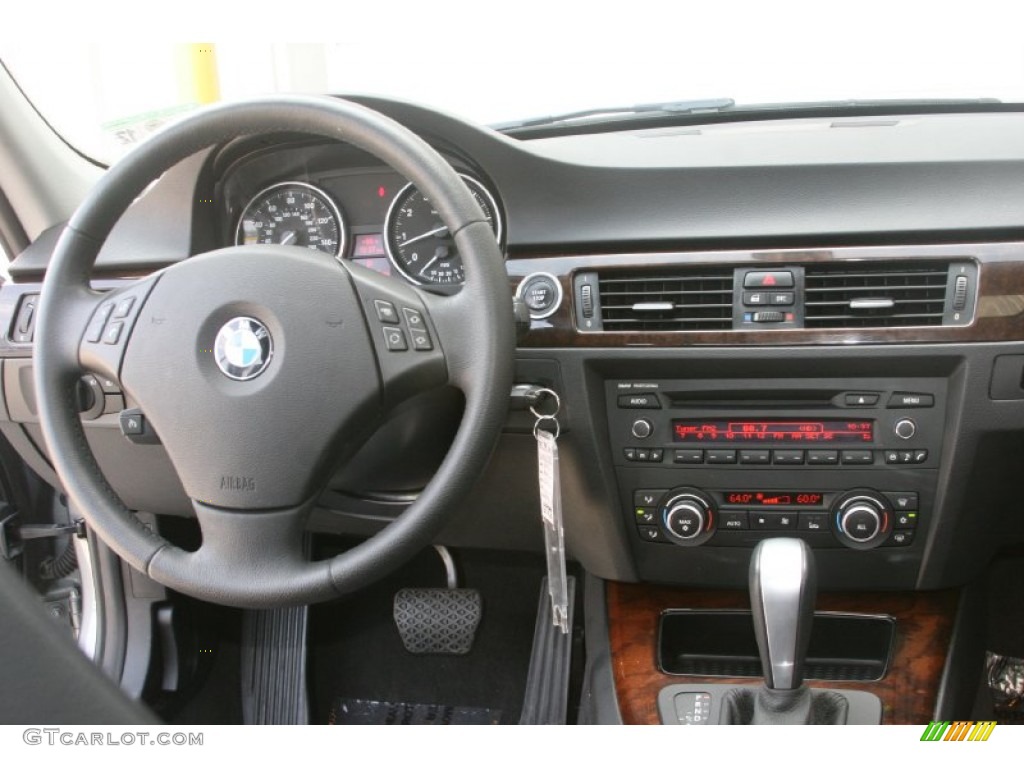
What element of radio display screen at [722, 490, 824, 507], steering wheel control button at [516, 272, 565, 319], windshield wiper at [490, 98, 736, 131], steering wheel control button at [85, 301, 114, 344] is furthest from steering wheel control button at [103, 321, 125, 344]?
radio display screen at [722, 490, 824, 507]

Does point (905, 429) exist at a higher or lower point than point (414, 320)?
lower

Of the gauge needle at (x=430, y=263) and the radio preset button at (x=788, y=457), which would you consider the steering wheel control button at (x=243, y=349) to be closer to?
the gauge needle at (x=430, y=263)

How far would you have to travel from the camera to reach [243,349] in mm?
1035

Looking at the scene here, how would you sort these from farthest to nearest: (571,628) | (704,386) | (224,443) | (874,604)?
(571,628) → (874,604) → (704,386) → (224,443)

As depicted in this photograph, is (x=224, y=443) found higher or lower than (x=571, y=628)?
higher

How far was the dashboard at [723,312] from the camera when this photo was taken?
4.10ft

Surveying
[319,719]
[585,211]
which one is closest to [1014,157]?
[585,211]

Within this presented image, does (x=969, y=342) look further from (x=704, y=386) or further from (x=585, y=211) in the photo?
(x=585, y=211)

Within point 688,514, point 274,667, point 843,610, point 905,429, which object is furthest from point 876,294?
point 274,667

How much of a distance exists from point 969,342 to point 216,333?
1.00m

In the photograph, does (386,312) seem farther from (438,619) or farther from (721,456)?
(438,619)

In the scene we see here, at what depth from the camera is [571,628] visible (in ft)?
6.04

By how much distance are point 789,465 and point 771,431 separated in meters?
0.06

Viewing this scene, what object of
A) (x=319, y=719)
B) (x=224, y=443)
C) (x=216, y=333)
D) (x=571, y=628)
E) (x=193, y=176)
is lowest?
(x=319, y=719)
